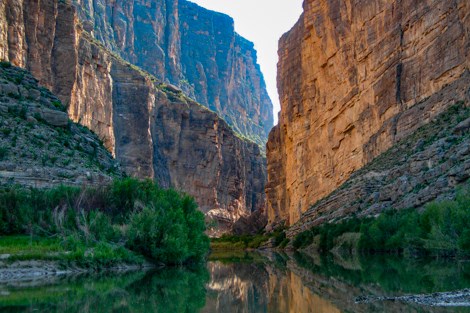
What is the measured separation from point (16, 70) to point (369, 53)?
3735 cm

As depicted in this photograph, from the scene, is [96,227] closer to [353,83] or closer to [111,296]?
[111,296]

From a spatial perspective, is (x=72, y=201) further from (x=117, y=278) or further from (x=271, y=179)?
(x=271, y=179)

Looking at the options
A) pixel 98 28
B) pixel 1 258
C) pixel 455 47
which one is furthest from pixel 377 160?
pixel 98 28

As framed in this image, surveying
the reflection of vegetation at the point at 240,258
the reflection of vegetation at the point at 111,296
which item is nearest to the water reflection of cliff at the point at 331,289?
the reflection of vegetation at the point at 111,296

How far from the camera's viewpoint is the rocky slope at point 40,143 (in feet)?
111

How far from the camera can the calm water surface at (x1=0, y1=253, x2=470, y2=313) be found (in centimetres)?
1595

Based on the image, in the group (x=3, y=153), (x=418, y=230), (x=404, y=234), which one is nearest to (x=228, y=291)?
(x=418, y=230)

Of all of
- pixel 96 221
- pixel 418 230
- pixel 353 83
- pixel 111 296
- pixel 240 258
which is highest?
pixel 353 83

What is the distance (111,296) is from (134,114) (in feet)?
322

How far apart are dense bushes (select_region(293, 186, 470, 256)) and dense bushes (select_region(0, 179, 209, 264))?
1267 cm

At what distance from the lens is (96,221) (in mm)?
30453

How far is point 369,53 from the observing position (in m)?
67.8

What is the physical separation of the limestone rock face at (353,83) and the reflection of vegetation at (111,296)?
33.0 m

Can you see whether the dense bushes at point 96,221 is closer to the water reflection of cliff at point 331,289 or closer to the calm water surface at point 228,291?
the calm water surface at point 228,291
